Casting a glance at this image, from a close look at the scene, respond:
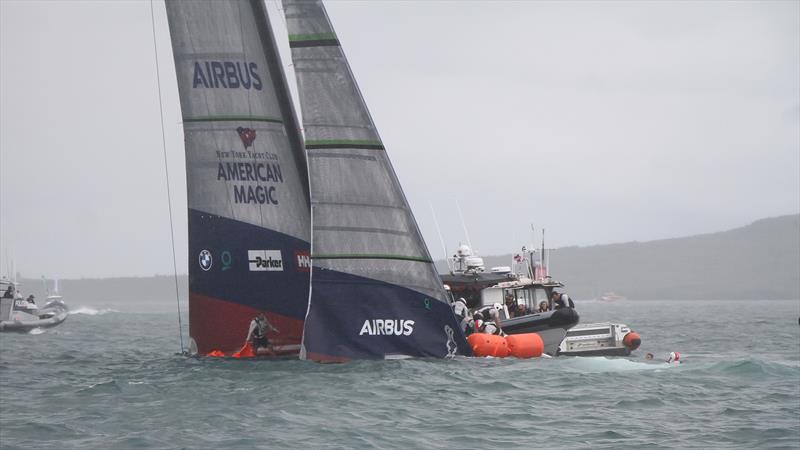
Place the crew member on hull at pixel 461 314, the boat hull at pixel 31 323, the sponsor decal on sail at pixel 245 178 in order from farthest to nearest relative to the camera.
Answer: the boat hull at pixel 31 323
the crew member on hull at pixel 461 314
the sponsor decal on sail at pixel 245 178

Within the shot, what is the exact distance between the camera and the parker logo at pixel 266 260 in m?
27.3

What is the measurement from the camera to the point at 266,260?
2733cm

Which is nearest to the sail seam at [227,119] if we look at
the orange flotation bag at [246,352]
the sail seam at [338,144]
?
the sail seam at [338,144]

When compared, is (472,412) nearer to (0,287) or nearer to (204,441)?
(204,441)

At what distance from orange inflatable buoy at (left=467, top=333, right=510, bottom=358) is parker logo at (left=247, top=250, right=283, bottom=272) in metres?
5.16

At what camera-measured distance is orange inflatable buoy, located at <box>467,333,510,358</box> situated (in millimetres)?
26812

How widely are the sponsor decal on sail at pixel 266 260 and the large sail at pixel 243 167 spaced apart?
25 millimetres

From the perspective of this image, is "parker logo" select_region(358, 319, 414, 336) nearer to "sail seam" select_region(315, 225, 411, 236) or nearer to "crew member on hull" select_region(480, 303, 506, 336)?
"sail seam" select_region(315, 225, 411, 236)

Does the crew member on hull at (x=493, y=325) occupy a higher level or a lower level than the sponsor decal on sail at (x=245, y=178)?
lower

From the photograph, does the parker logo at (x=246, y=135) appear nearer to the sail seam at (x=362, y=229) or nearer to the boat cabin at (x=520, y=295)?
the sail seam at (x=362, y=229)

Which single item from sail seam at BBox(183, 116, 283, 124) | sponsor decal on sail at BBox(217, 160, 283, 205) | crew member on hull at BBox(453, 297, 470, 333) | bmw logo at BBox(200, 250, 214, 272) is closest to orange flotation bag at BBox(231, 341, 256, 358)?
bmw logo at BBox(200, 250, 214, 272)

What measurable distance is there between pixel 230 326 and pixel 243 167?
4080mm

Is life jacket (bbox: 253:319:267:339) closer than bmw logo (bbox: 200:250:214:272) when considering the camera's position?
Yes

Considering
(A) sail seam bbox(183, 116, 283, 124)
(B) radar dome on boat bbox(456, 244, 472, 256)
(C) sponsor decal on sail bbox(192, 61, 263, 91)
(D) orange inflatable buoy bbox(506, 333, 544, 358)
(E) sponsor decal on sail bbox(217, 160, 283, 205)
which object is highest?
(C) sponsor decal on sail bbox(192, 61, 263, 91)
